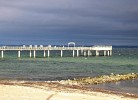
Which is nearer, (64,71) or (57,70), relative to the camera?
(64,71)

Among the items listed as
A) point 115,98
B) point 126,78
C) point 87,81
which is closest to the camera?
point 115,98

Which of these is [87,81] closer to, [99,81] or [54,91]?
[99,81]

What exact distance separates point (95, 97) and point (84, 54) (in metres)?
103

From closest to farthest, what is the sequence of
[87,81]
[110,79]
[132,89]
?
[132,89] → [87,81] → [110,79]

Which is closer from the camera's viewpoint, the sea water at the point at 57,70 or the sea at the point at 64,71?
the sea at the point at 64,71

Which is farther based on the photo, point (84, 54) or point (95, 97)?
point (84, 54)

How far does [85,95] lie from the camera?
27891 millimetres

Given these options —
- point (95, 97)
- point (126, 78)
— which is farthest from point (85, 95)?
point (126, 78)

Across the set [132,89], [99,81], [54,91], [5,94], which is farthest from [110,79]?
[5,94]

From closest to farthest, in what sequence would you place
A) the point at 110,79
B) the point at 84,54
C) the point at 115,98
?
the point at 115,98 < the point at 110,79 < the point at 84,54

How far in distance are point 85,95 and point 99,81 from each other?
63.0ft

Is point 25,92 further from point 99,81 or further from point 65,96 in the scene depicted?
point 99,81

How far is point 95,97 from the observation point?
2733cm

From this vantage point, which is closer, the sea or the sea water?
the sea
